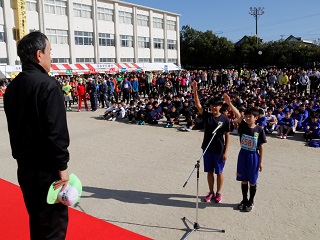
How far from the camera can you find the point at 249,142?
4543mm

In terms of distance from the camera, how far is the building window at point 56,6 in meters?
36.9

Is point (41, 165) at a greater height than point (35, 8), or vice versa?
point (35, 8)

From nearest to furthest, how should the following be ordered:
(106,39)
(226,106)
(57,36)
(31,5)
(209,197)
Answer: (209,197) → (226,106) → (31,5) → (57,36) → (106,39)

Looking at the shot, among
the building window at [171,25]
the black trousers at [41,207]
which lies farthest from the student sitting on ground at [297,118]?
the building window at [171,25]

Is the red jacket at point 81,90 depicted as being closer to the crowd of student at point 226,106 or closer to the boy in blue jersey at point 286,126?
the crowd of student at point 226,106

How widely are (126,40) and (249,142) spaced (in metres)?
45.4

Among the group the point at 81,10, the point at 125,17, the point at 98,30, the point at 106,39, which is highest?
the point at 125,17

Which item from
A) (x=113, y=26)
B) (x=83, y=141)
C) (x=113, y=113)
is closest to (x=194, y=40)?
(x=113, y=26)

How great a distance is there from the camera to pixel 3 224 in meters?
4.09

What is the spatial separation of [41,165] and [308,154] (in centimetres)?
705

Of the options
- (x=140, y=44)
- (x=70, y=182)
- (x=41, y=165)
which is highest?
(x=140, y=44)

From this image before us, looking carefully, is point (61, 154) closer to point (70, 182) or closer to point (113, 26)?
point (70, 182)

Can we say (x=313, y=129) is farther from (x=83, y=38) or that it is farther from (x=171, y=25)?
(x=171, y=25)

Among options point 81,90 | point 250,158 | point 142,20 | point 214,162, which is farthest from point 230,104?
point 142,20
